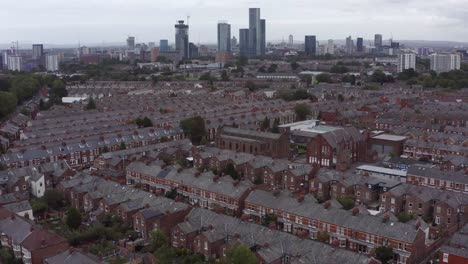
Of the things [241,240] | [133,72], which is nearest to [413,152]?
[241,240]

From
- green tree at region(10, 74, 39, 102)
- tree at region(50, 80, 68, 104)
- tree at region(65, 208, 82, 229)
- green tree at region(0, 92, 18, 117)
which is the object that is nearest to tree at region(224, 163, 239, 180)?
tree at region(65, 208, 82, 229)

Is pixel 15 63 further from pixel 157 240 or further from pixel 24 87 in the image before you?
pixel 157 240

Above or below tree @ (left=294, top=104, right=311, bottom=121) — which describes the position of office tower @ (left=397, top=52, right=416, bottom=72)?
above

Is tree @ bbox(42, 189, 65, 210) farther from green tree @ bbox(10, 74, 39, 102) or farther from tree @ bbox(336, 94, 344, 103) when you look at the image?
green tree @ bbox(10, 74, 39, 102)

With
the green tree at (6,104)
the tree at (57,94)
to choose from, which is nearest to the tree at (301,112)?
the green tree at (6,104)

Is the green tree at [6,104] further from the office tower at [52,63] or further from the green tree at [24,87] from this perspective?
the office tower at [52,63]

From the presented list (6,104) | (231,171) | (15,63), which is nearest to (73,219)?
(231,171)
